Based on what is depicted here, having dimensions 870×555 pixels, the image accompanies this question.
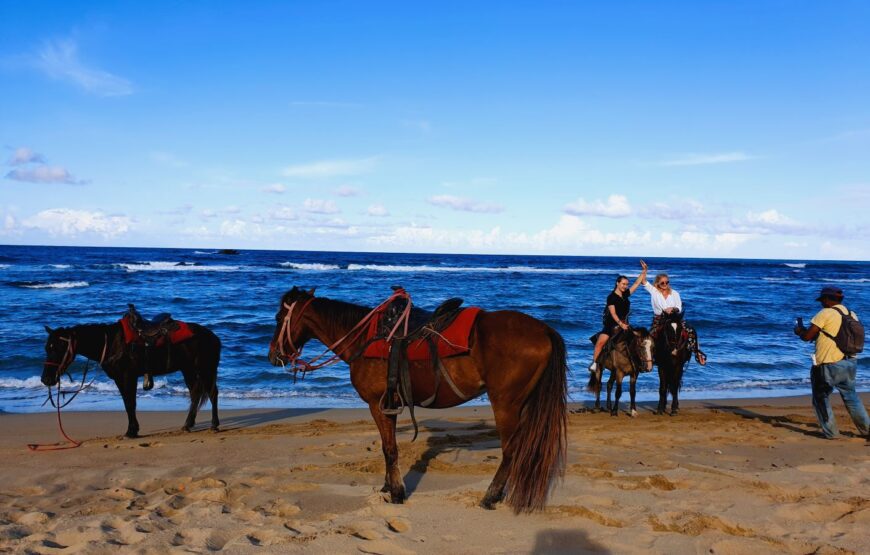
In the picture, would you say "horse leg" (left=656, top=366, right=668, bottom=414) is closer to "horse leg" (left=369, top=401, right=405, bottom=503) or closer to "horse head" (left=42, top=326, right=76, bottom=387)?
"horse leg" (left=369, top=401, right=405, bottom=503)

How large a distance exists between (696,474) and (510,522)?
2266mm

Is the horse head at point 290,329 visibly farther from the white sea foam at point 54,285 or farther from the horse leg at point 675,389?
the white sea foam at point 54,285

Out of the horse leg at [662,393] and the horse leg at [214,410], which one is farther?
the horse leg at [662,393]

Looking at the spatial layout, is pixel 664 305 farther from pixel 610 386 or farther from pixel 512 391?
pixel 512 391

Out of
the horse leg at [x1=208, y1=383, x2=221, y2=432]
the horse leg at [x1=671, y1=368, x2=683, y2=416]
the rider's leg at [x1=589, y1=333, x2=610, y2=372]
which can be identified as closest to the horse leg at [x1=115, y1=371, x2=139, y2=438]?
Result: the horse leg at [x1=208, y1=383, x2=221, y2=432]

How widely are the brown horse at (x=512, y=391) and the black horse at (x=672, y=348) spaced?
5407 mm

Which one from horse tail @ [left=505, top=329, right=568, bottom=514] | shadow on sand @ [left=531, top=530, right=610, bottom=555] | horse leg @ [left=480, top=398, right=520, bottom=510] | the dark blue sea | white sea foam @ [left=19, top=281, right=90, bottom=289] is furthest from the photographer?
white sea foam @ [left=19, top=281, right=90, bottom=289]

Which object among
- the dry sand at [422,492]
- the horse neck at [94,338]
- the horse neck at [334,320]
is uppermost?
the horse neck at [334,320]

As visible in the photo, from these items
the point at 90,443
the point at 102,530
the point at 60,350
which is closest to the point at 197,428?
the point at 90,443

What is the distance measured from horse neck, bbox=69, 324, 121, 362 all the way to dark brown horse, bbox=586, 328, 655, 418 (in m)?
7.08

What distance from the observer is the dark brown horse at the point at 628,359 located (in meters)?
9.60

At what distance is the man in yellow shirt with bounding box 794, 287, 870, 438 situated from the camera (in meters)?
7.38

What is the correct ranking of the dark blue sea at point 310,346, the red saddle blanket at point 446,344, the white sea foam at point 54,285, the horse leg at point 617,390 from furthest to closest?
the white sea foam at point 54,285 < the dark blue sea at point 310,346 < the horse leg at point 617,390 < the red saddle blanket at point 446,344

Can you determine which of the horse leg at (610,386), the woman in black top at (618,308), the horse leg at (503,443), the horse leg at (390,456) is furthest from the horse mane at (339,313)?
the horse leg at (610,386)
